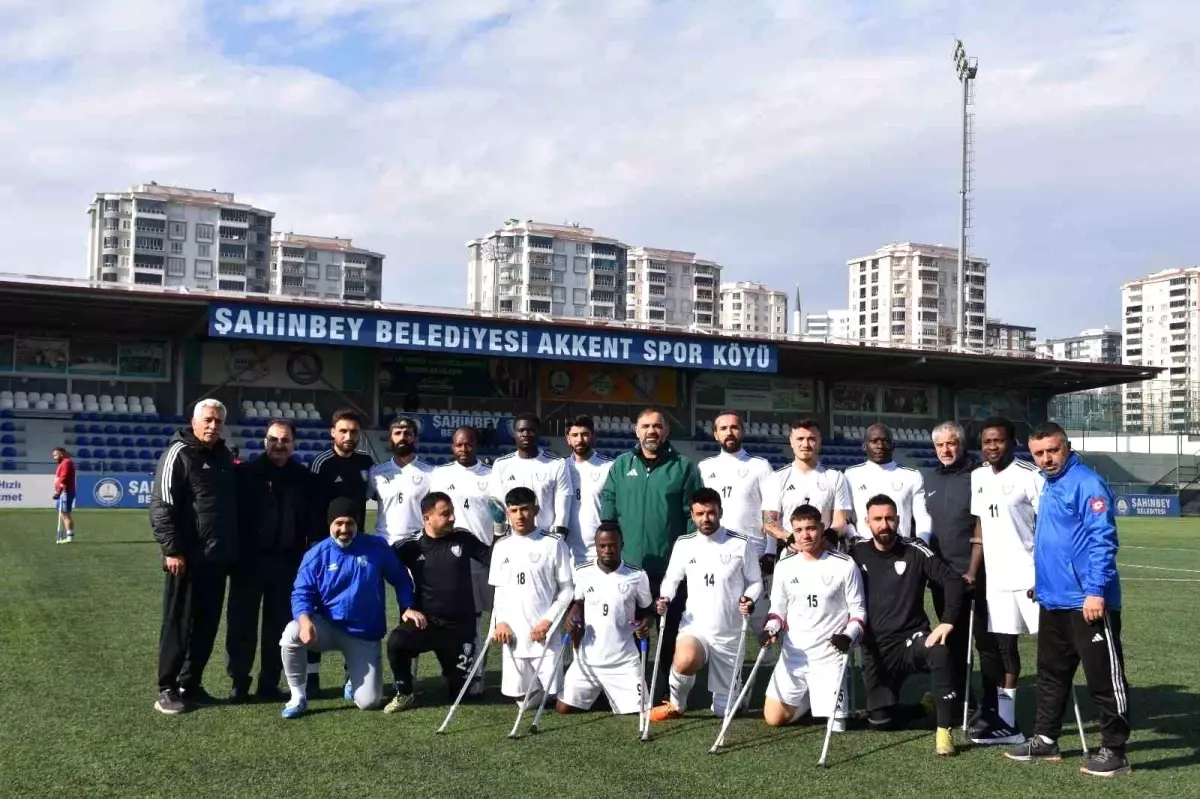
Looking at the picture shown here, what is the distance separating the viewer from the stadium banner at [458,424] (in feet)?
106

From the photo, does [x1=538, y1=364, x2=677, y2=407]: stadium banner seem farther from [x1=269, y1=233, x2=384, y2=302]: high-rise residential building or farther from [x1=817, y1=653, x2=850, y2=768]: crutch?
[x1=269, y1=233, x2=384, y2=302]: high-rise residential building

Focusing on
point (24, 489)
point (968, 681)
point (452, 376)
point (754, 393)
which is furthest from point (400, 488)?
point (754, 393)

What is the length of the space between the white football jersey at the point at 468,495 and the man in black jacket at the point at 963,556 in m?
3.08

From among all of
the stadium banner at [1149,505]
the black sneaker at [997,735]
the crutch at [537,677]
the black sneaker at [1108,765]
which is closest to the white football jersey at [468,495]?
the crutch at [537,677]

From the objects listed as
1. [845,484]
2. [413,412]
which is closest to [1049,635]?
[845,484]

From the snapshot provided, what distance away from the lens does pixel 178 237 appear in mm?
114188

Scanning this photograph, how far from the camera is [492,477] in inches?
324

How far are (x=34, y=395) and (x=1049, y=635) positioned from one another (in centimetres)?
2875

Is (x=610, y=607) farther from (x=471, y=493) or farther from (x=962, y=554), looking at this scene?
(x=962, y=554)

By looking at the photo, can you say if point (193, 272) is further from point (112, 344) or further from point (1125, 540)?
point (1125, 540)

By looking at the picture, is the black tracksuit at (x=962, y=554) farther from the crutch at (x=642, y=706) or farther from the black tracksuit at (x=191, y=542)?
the black tracksuit at (x=191, y=542)

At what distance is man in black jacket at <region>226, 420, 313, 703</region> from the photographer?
7.15 metres

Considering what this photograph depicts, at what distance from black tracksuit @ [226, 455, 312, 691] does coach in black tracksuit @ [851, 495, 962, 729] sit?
3.54 meters

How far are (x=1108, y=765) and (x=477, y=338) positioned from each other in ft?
83.1
